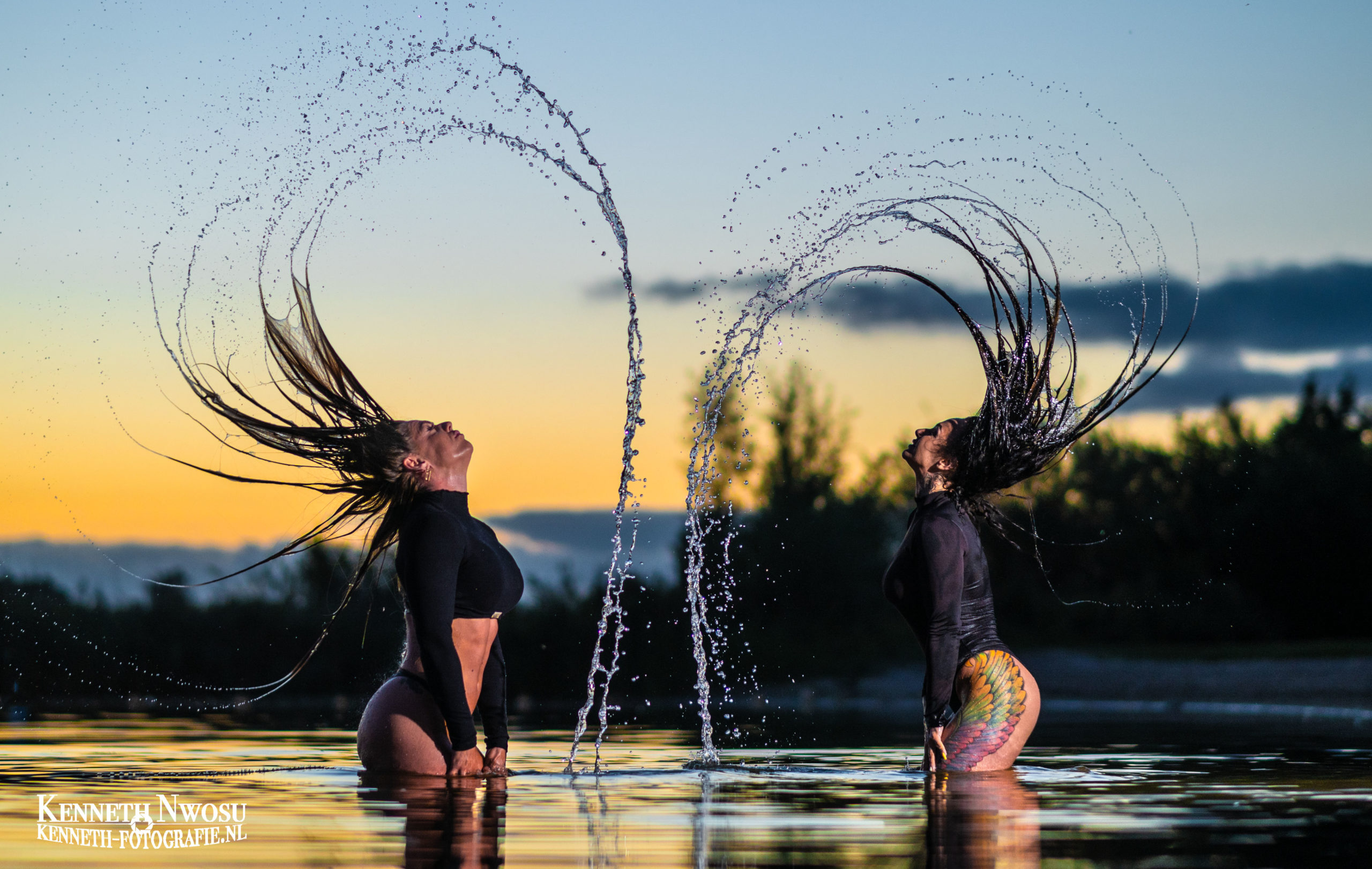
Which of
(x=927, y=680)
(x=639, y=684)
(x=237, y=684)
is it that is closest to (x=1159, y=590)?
(x=639, y=684)

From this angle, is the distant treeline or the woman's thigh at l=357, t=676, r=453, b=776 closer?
the woman's thigh at l=357, t=676, r=453, b=776

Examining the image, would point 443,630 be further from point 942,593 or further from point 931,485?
point 931,485

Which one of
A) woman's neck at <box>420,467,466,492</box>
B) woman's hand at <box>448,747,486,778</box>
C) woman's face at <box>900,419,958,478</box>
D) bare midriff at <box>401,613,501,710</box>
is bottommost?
woman's hand at <box>448,747,486,778</box>

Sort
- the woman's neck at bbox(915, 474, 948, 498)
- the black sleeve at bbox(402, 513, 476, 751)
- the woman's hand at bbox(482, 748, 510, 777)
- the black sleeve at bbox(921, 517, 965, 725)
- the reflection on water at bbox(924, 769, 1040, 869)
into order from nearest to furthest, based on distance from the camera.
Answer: the reflection on water at bbox(924, 769, 1040, 869), the black sleeve at bbox(402, 513, 476, 751), the woman's hand at bbox(482, 748, 510, 777), the black sleeve at bbox(921, 517, 965, 725), the woman's neck at bbox(915, 474, 948, 498)

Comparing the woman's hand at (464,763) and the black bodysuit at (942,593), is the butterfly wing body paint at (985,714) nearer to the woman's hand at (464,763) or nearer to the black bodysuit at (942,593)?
the black bodysuit at (942,593)

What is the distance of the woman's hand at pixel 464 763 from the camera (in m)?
7.74

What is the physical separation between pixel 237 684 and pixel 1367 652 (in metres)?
20.4

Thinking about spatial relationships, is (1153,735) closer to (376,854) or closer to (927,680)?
(927,680)

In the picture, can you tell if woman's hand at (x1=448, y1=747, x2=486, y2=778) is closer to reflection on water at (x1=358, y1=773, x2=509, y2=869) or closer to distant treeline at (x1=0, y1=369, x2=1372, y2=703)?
reflection on water at (x1=358, y1=773, x2=509, y2=869)

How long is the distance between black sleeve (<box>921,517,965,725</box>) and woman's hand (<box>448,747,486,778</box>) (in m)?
2.34

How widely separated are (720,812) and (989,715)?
89.7 inches

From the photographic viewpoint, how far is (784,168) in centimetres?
885

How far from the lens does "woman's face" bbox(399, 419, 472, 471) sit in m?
8.16

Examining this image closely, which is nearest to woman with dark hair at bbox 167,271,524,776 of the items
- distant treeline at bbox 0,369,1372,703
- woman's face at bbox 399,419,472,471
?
woman's face at bbox 399,419,472,471
